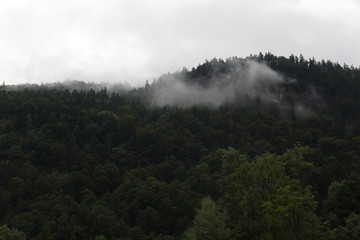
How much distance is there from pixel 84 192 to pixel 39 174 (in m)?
17.6

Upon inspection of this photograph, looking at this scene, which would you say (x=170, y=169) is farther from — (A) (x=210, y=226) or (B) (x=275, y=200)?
(B) (x=275, y=200)

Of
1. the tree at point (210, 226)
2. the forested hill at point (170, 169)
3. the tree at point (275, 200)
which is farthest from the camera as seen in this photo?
the tree at point (210, 226)

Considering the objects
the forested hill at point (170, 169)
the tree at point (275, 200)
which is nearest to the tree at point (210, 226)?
the forested hill at point (170, 169)

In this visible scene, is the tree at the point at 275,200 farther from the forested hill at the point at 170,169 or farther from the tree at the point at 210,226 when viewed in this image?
the tree at the point at 210,226

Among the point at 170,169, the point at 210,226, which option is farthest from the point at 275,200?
the point at 170,169

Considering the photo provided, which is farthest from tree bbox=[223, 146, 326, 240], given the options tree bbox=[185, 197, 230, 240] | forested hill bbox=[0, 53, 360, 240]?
tree bbox=[185, 197, 230, 240]

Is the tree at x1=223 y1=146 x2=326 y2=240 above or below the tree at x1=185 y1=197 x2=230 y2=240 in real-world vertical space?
above

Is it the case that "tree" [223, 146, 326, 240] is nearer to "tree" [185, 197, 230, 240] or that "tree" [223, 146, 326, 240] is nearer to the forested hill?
the forested hill

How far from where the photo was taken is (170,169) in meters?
141

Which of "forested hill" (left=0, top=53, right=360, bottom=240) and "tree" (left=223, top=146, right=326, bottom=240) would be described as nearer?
"tree" (left=223, top=146, right=326, bottom=240)

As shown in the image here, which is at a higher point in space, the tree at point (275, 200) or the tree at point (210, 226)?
the tree at point (275, 200)

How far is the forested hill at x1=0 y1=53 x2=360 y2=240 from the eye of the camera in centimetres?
4095

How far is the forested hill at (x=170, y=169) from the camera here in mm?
40950

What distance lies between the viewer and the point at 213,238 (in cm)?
4388
